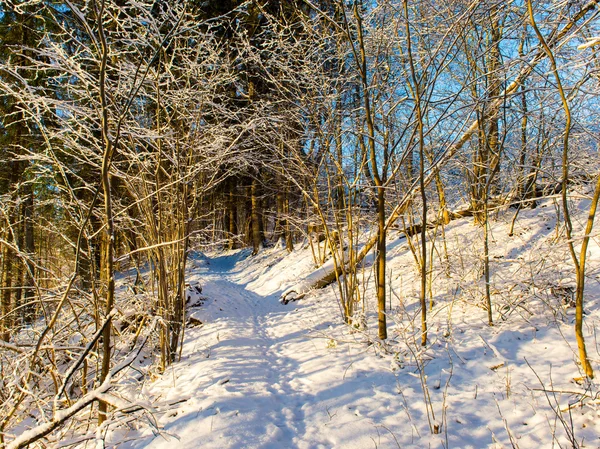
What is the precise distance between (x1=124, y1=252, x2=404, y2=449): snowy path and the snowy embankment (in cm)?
1

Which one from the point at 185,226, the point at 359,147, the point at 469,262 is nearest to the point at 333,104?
the point at 359,147

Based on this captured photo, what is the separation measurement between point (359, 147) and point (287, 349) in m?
3.47

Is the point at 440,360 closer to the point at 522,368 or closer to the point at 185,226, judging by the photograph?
the point at 522,368

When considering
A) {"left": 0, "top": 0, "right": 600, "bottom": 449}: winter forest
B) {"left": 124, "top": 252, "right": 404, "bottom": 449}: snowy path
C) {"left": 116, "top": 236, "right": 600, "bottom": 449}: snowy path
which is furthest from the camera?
{"left": 124, "top": 252, "right": 404, "bottom": 449}: snowy path

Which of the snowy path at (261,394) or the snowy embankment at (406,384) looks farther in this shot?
the snowy path at (261,394)

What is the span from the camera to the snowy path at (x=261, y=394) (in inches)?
100

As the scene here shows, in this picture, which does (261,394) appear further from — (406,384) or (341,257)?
(341,257)

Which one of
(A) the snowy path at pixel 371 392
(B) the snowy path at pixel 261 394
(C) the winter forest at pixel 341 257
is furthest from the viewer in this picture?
(B) the snowy path at pixel 261 394

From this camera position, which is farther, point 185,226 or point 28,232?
point 28,232

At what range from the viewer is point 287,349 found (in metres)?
4.87

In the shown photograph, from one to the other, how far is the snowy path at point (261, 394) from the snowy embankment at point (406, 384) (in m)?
0.01

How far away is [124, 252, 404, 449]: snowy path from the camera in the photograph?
2551 millimetres

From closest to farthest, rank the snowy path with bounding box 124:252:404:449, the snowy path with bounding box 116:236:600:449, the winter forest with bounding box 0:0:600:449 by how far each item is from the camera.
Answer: the winter forest with bounding box 0:0:600:449
the snowy path with bounding box 116:236:600:449
the snowy path with bounding box 124:252:404:449

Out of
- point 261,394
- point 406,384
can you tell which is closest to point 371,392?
point 406,384
